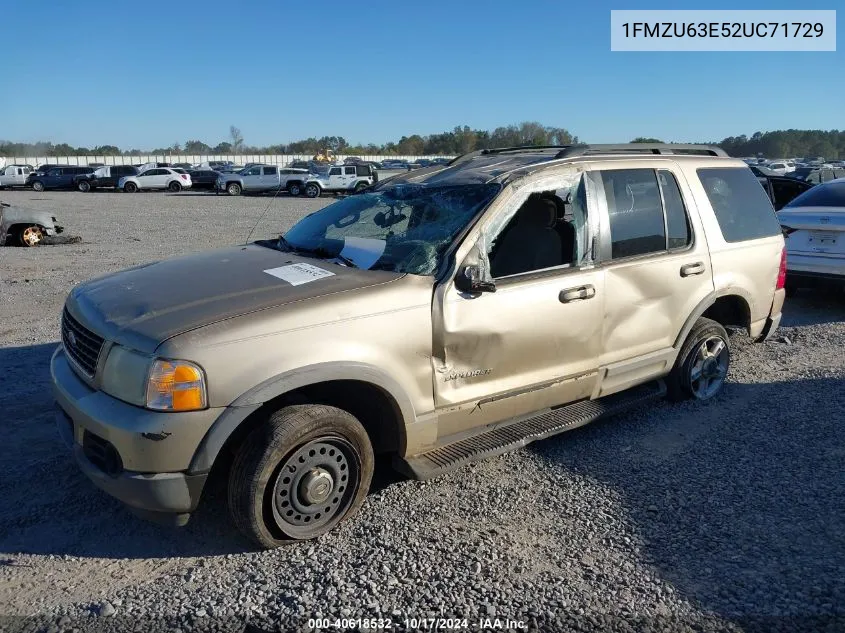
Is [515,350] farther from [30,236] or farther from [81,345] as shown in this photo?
[30,236]

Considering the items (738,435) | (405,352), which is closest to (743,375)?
(738,435)

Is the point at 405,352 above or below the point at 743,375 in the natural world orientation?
above

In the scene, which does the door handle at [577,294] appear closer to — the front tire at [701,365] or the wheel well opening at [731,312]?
the front tire at [701,365]

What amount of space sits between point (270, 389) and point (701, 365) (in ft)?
11.8

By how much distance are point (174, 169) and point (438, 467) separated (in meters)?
41.6

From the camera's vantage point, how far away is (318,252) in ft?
13.6

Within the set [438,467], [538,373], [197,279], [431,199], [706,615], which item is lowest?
[706,615]

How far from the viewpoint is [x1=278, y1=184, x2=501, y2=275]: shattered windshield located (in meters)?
3.76

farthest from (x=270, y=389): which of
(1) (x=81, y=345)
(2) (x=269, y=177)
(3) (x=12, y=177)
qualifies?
(3) (x=12, y=177)

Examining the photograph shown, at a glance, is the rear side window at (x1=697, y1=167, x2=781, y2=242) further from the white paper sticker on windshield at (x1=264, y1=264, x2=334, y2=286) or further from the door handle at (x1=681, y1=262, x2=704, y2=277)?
the white paper sticker on windshield at (x1=264, y1=264, x2=334, y2=286)

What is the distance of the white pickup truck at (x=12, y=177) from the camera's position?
4134cm

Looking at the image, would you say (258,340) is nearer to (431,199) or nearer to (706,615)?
(431,199)

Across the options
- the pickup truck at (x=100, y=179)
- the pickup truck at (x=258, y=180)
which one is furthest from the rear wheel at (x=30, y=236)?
the pickup truck at (x=100, y=179)

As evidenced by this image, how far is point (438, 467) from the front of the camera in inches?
140
